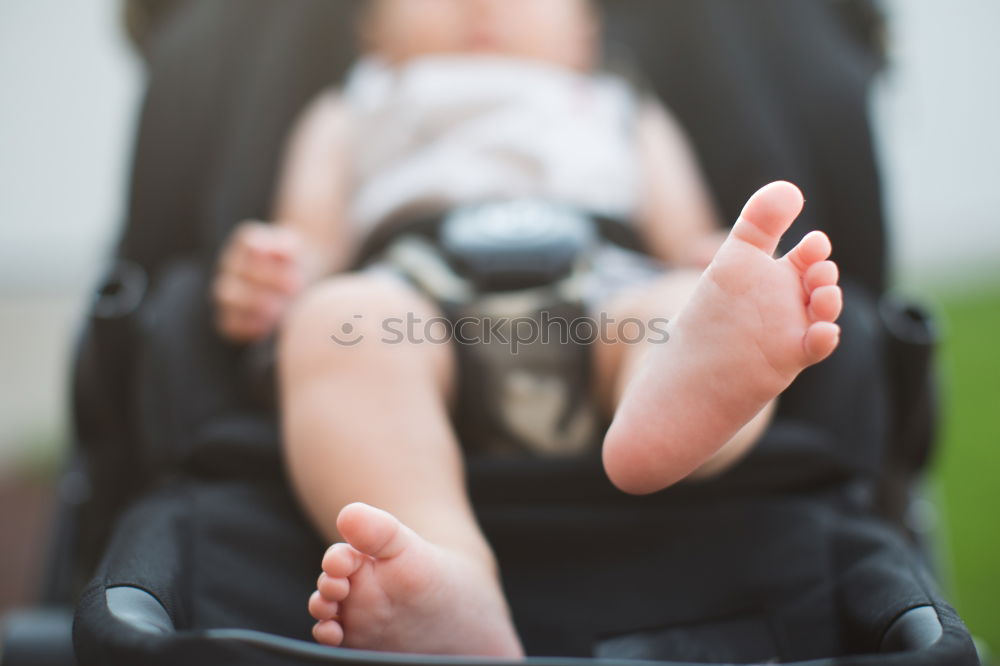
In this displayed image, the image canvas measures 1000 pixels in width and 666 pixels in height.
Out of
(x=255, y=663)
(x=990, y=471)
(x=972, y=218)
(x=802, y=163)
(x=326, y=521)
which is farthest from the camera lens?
(x=972, y=218)

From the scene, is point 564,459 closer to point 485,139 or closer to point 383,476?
point 383,476

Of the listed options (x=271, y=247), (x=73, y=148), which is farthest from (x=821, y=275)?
(x=73, y=148)

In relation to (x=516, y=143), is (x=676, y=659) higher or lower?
lower

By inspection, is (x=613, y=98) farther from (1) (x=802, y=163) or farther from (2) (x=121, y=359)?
(2) (x=121, y=359)

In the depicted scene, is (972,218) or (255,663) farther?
(972,218)

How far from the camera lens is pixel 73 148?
1.72m

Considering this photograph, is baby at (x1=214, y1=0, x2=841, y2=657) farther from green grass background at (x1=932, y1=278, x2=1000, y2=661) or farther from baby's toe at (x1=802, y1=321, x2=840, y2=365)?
green grass background at (x1=932, y1=278, x2=1000, y2=661)

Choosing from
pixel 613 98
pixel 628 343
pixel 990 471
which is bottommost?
pixel 990 471

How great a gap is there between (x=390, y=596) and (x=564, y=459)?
17 centimetres

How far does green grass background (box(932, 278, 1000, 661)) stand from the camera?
1.02 metres

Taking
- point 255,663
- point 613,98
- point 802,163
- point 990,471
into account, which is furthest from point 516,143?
point 990,471

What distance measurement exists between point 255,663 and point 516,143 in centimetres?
49

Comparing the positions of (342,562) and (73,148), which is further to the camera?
(73,148)

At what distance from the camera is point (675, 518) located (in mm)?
531
